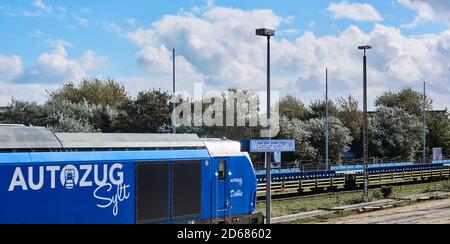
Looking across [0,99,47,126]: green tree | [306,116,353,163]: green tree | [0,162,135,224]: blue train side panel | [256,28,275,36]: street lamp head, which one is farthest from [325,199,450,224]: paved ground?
[0,99,47,126]: green tree

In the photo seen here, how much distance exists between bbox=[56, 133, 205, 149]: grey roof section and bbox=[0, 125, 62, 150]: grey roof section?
28 centimetres

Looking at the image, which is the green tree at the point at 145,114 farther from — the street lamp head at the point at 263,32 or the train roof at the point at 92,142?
the train roof at the point at 92,142

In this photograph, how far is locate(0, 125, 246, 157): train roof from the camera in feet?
39.8

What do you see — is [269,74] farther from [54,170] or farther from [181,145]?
[54,170]

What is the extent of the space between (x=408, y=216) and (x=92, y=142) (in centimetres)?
1654

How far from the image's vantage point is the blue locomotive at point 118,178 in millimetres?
11688

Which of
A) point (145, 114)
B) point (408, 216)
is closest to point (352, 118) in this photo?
point (145, 114)

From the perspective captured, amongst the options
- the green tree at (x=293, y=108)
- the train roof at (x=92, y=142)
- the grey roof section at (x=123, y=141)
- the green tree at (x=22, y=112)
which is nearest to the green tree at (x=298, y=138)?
the green tree at (x=293, y=108)

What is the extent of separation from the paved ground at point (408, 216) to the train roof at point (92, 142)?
9.47 meters

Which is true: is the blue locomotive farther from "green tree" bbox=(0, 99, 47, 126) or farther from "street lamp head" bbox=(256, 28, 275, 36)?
"green tree" bbox=(0, 99, 47, 126)

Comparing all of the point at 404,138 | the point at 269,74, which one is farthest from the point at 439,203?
the point at 404,138
